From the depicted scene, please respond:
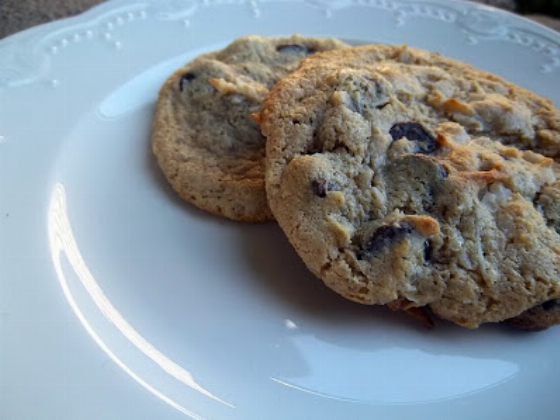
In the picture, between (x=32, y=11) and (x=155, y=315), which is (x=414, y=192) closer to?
(x=155, y=315)

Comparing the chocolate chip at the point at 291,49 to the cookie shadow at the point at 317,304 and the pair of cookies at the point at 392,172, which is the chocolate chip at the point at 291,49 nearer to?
the pair of cookies at the point at 392,172

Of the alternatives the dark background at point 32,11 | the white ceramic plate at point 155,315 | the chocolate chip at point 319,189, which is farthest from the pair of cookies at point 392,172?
the dark background at point 32,11

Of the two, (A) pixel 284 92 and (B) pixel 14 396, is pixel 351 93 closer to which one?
(A) pixel 284 92

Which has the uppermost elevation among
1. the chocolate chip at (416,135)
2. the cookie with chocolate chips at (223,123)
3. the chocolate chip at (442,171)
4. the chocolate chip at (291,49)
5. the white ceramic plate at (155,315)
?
the chocolate chip at (416,135)

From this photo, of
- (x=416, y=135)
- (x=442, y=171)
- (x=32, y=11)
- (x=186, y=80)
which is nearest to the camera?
(x=442, y=171)

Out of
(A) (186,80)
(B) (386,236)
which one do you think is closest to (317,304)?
(B) (386,236)

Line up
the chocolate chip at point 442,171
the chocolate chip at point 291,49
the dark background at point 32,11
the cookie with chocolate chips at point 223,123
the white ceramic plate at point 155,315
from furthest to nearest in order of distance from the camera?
the dark background at point 32,11
the chocolate chip at point 291,49
the cookie with chocolate chips at point 223,123
the chocolate chip at point 442,171
the white ceramic plate at point 155,315

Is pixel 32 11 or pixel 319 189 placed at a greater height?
pixel 319 189

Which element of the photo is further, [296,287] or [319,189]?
[296,287]
